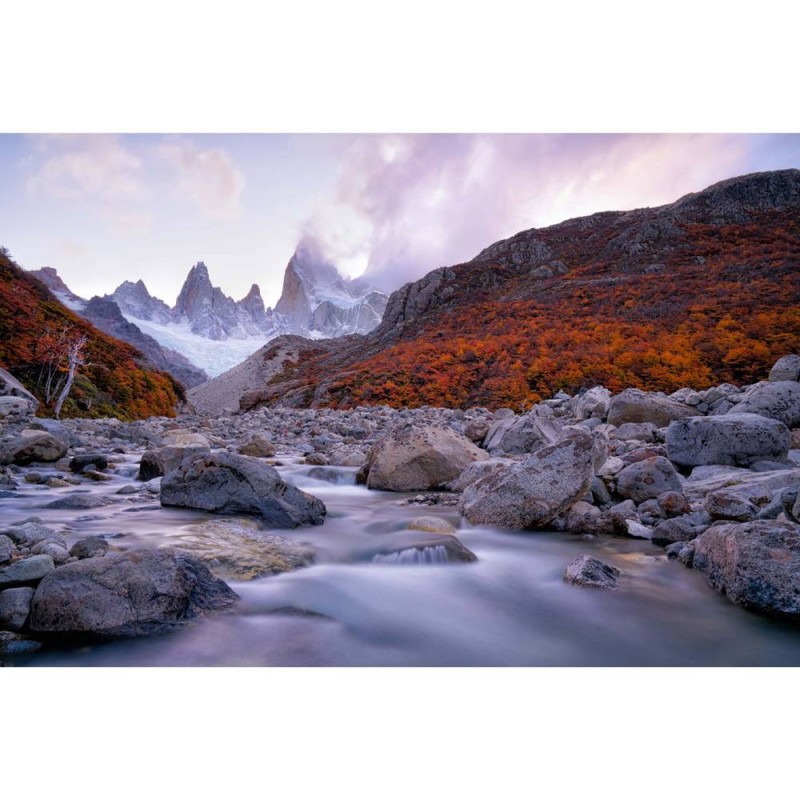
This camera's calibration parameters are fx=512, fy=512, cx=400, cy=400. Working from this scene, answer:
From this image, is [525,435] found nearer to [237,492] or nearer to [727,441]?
[727,441]

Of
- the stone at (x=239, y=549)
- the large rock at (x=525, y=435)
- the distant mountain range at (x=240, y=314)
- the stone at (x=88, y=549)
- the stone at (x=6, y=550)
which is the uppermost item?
the distant mountain range at (x=240, y=314)

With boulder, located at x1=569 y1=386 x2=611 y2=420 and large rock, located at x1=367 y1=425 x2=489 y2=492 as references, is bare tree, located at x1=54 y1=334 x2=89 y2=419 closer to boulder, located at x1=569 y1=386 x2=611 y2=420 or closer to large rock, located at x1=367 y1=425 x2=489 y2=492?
large rock, located at x1=367 y1=425 x2=489 y2=492

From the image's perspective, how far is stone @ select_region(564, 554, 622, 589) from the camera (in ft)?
11.3

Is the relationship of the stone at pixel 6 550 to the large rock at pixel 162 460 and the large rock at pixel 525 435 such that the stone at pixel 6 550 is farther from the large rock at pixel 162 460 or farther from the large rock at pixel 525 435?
the large rock at pixel 525 435

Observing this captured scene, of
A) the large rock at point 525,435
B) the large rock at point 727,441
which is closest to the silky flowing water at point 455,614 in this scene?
the large rock at point 727,441

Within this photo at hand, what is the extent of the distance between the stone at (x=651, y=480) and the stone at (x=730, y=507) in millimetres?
798

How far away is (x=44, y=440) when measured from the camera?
763 cm

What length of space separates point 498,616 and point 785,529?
1.73 metres

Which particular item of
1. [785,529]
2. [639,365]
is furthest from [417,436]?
[639,365]

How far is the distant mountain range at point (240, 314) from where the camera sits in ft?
404

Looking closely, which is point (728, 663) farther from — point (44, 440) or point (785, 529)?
point (44, 440)

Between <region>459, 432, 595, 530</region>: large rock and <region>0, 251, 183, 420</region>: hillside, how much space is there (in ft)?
49.7

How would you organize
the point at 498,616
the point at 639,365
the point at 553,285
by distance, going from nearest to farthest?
1. the point at 498,616
2. the point at 639,365
3. the point at 553,285

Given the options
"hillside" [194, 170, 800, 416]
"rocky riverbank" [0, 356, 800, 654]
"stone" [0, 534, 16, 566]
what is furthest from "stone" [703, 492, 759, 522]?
"hillside" [194, 170, 800, 416]
